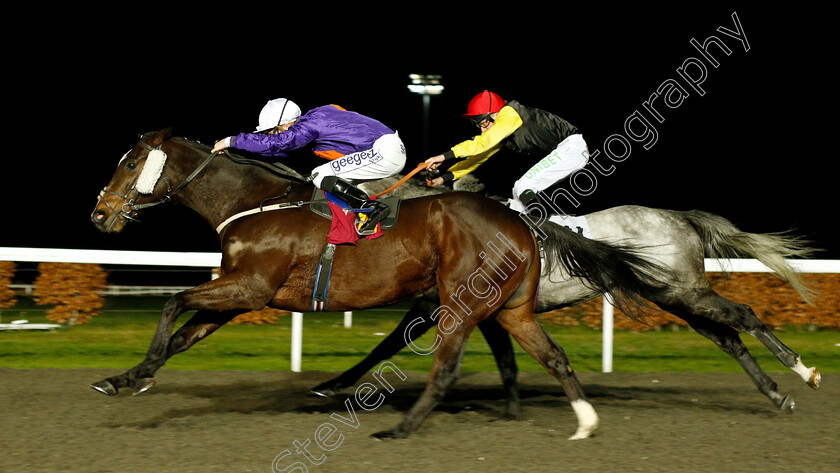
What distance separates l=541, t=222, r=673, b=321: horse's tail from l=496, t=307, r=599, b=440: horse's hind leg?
48cm

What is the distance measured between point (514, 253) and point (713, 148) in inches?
833

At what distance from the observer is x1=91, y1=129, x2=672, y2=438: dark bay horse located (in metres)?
4.32

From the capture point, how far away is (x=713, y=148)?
23.6 metres

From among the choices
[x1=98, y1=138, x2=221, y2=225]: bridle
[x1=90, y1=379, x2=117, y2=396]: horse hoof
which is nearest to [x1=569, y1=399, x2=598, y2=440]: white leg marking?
[x1=90, y1=379, x2=117, y2=396]: horse hoof

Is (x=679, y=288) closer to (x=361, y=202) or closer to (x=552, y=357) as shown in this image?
(x=552, y=357)

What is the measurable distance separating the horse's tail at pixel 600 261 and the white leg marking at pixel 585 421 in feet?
2.76

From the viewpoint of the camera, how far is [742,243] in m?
5.64

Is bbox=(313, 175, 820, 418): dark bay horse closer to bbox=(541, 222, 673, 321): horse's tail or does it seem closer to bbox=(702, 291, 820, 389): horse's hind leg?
bbox=(702, 291, 820, 389): horse's hind leg

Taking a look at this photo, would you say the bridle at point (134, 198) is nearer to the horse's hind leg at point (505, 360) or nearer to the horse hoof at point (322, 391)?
the horse hoof at point (322, 391)

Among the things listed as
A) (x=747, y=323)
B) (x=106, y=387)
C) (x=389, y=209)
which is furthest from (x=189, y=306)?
(x=747, y=323)

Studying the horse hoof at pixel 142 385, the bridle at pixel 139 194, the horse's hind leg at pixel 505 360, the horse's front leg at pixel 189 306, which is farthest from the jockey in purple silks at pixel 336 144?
the horse hoof at pixel 142 385

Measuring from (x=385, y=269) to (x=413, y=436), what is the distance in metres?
0.95

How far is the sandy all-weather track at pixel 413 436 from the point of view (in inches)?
144

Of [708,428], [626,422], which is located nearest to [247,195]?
[626,422]
